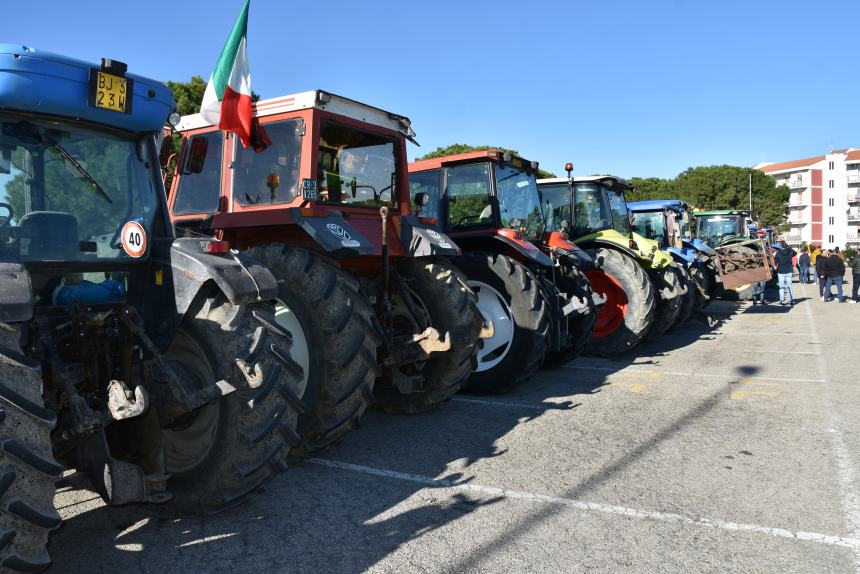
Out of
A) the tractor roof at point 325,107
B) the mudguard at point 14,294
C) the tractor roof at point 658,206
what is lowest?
the mudguard at point 14,294

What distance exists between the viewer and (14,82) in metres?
2.78

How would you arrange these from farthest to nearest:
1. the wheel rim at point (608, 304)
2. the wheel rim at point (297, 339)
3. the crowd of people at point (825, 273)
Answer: the crowd of people at point (825, 273), the wheel rim at point (608, 304), the wheel rim at point (297, 339)

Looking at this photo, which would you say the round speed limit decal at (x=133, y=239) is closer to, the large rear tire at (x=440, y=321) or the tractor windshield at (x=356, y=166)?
the tractor windshield at (x=356, y=166)

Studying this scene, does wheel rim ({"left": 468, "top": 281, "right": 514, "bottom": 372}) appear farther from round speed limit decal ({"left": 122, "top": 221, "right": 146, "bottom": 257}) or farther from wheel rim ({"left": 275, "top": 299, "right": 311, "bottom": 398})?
round speed limit decal ({"left": 122, "top": 221, "right": 146, "bottom": 257})

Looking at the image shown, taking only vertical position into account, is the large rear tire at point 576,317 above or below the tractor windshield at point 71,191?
below

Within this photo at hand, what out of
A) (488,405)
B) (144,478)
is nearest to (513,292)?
(488,405)

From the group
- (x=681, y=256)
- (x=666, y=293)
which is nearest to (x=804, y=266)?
(x=681, y=256)

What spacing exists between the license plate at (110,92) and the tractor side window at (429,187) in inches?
180

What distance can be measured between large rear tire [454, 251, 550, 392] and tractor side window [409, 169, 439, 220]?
1.10 meters

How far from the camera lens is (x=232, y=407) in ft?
10.3

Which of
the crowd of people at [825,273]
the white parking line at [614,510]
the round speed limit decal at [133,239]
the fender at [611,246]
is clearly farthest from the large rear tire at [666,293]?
the crowd of people at [825,273]

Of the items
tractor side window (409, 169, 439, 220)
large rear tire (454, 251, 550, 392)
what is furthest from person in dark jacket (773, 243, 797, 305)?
large rear tire (454, 251, 550, 392)

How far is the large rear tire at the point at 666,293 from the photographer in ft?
32.2

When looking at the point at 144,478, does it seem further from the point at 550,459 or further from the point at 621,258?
the point at 621,258
